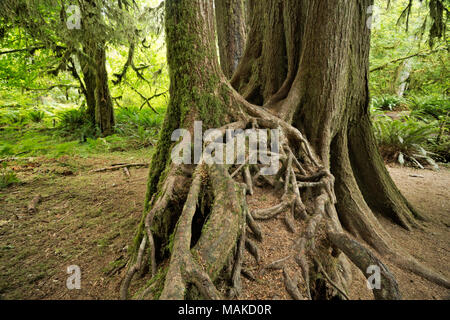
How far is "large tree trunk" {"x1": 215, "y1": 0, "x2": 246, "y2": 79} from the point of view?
187 inches

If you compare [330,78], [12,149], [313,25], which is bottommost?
[12,149]

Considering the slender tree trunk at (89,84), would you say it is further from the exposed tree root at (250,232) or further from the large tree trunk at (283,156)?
the exposed tree root at (250,232)

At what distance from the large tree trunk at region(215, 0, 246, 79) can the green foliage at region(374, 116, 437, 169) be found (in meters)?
4.77

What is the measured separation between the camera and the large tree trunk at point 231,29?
4762 millimetres

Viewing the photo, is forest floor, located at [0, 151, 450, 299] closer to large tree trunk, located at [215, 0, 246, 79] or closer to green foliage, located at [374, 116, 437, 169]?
green foliage, located at [374, 116, 437, 169]

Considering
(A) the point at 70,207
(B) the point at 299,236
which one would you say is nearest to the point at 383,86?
(B) the point at 299,236

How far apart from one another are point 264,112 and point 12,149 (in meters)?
5.99

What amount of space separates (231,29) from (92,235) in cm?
455

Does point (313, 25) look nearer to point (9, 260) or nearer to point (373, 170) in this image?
point (373, 170)

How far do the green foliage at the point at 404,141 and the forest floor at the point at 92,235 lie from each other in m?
1.65

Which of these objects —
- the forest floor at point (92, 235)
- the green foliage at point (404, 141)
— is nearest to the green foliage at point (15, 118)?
the forest floor at point (92, 235)

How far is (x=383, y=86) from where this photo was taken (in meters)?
13.0

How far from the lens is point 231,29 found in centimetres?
482

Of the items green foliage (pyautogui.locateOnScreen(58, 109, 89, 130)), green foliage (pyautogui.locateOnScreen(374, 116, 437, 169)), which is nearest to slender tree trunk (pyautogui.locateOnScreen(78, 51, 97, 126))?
green foliage (pyautogui.locateOnScreen(58, 109, 89, 130))
